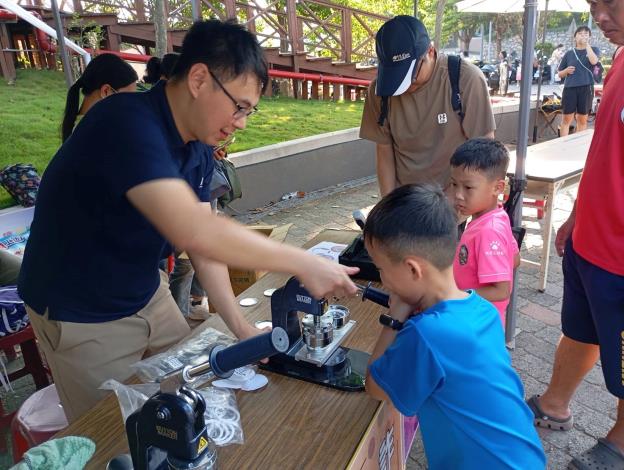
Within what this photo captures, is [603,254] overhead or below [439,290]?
below

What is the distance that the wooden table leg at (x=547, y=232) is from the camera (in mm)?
3406

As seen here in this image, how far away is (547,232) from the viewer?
138 inches

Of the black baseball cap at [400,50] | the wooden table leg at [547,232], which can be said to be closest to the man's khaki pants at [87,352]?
the black baseball cap at [400,50]

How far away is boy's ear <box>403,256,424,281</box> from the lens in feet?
3.88

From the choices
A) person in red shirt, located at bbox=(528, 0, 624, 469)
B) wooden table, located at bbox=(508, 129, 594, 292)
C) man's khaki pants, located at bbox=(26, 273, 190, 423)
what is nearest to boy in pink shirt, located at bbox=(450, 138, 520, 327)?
person in red shirt, located at bbox=(528, 0, 624, 469)

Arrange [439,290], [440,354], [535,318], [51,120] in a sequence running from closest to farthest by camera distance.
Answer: [440,354]
[439,290]
[535,318]
[51,120]

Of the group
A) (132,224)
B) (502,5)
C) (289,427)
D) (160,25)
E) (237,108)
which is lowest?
(289,427)

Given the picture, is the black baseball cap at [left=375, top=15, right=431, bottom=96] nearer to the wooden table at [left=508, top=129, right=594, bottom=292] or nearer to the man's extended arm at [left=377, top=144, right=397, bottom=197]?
the man's extended arm at [left=377, top=144, right=397, bottom=197]

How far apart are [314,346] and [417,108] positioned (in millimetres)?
1553

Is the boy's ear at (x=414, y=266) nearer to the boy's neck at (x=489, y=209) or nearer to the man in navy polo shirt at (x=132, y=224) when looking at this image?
the man in navy polo shirt at (x=132, y=224)

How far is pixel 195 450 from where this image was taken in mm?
867

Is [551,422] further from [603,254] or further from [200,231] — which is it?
[200,231]

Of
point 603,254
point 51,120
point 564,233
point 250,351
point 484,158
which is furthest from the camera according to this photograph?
point 51,120

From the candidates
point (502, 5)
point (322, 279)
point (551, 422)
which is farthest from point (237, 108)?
point (502, 5)
